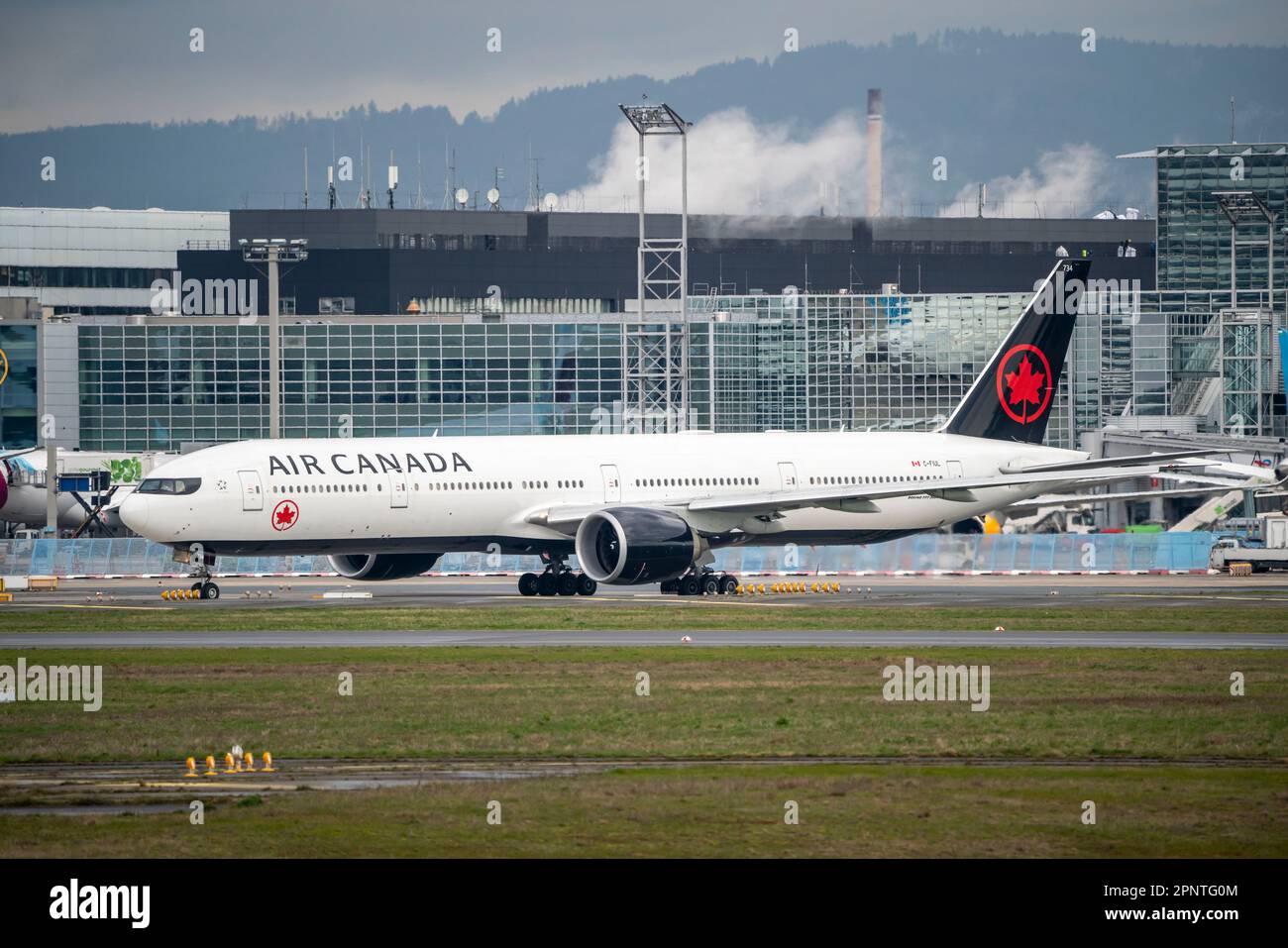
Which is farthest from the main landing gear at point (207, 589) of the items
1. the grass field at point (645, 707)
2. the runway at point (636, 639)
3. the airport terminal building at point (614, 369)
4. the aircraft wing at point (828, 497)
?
the airport terminal building at point (614, 369)

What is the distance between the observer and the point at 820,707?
3005 cm

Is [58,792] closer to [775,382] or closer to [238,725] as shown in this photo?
[238,725]

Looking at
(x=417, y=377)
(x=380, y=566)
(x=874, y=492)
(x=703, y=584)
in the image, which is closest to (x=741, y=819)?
(x=874, y=492)

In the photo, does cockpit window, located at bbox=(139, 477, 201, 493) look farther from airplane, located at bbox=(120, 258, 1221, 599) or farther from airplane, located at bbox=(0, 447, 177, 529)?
airplane, located at bbox=(0, 447, 177, 529)

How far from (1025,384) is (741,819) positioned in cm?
5044

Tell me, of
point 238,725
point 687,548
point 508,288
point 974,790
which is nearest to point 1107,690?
point 974,790

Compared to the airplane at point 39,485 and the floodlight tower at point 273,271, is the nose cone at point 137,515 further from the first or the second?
the floodlight tower at point 273,271

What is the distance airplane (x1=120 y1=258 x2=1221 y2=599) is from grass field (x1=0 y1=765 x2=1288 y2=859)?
3335 centimetres

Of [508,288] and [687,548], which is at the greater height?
[508,288]

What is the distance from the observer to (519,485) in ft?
194

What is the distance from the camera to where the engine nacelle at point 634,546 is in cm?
5628

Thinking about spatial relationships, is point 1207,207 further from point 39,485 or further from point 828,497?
point 828,497

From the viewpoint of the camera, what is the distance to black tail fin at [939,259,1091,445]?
68.1 meters
